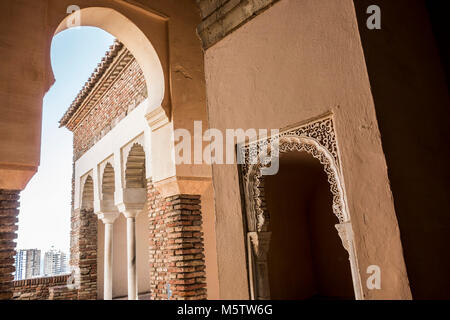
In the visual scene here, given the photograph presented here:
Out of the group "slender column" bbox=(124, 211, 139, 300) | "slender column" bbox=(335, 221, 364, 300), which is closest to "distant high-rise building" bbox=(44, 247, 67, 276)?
"slender column" bbox=(124, 211, 139, 300)

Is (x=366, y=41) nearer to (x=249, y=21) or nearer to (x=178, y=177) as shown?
(x=249, y=21)

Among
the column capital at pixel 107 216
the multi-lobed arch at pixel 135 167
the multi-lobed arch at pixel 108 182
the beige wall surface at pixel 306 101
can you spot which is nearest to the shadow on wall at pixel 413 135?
the beige wall surface at pixel 306 101

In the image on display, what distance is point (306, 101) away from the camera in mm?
2789

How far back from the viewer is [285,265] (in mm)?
5902

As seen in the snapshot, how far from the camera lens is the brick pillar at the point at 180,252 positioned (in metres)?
4.89

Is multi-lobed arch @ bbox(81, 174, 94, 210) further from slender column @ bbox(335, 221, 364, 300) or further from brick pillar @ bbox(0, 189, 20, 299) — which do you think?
slender column @ bbox(335, 221, 364, 300)

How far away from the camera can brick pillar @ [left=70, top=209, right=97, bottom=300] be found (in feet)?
29.6

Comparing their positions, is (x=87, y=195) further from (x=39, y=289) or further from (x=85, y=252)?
(x=39, y=289)

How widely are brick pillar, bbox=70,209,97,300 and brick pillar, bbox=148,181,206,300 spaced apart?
4461mm

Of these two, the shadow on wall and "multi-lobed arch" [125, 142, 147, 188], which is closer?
the shadow on wall

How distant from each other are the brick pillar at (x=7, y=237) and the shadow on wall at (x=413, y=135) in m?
4.08
